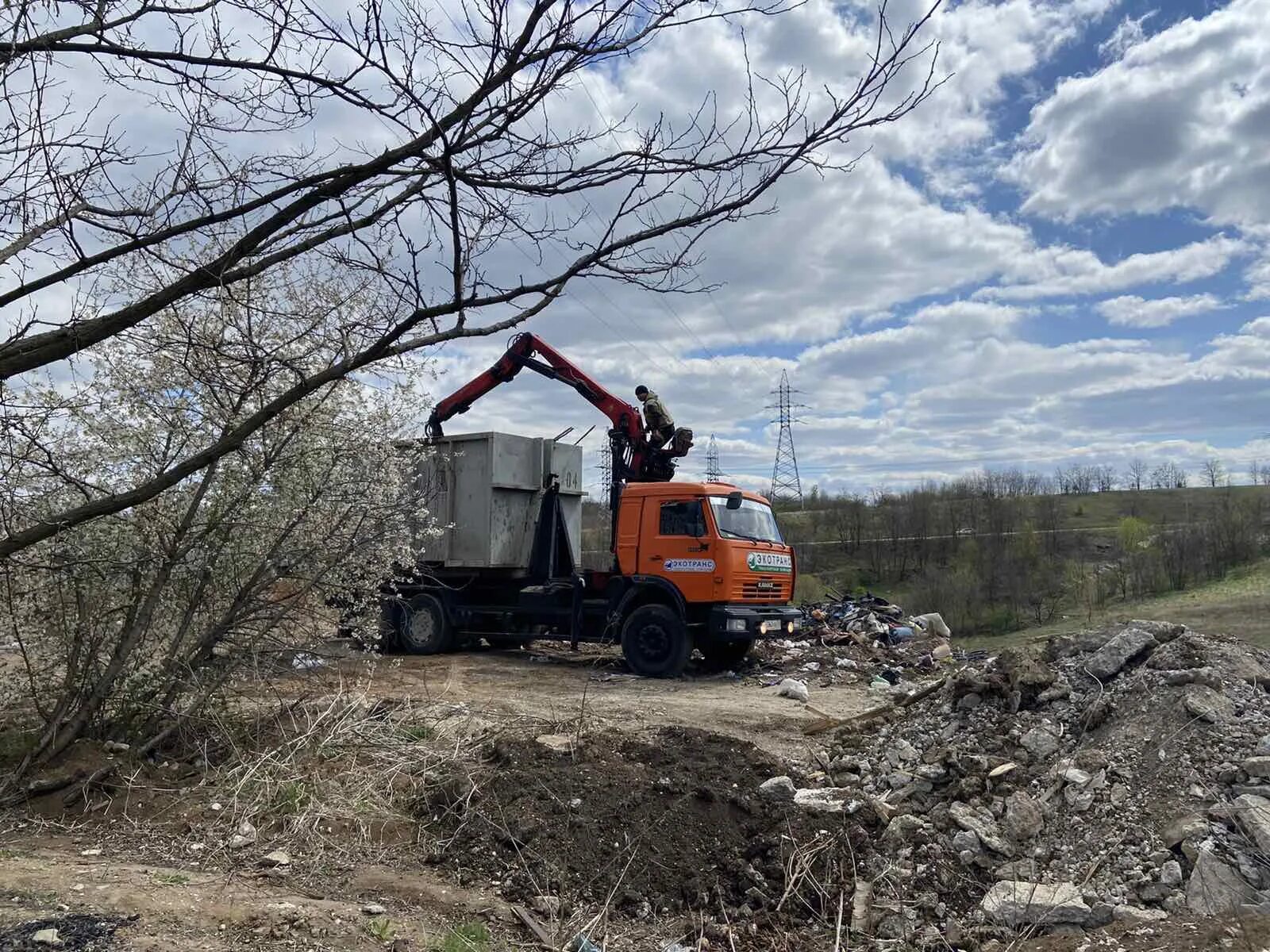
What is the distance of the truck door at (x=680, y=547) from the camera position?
12023 mm

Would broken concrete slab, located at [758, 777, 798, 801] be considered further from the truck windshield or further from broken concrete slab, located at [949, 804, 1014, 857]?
the truck windshield

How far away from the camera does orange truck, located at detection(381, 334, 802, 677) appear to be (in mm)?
12156

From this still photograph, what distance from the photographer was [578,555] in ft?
46.6

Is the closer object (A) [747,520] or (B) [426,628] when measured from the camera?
(A) [747,520]

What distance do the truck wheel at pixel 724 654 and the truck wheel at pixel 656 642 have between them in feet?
2.57

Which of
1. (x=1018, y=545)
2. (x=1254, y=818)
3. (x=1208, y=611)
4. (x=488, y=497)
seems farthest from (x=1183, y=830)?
(x=1018, y=545)

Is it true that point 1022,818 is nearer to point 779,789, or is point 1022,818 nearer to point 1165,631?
point 779,789

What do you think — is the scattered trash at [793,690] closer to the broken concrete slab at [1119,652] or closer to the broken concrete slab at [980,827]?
the broken concrete slab at [1119,652]

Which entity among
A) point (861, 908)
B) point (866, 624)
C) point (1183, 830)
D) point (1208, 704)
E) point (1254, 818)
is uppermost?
point (1208, 704)

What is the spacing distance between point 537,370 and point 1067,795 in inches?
423

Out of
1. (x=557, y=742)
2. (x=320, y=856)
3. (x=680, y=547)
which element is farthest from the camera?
(x=680, y=547)

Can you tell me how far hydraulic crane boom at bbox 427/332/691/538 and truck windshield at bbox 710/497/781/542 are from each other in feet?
4.44

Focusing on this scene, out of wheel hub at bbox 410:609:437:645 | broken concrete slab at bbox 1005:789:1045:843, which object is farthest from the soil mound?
wheel hub at bbox 410:609:437:645

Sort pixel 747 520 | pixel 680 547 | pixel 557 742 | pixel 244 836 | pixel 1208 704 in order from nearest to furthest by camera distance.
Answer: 1. pixel 244 836
2. pixel 1208 704
3. pixel 557 742
4. pixel 680 547
5. pixel 747 520
